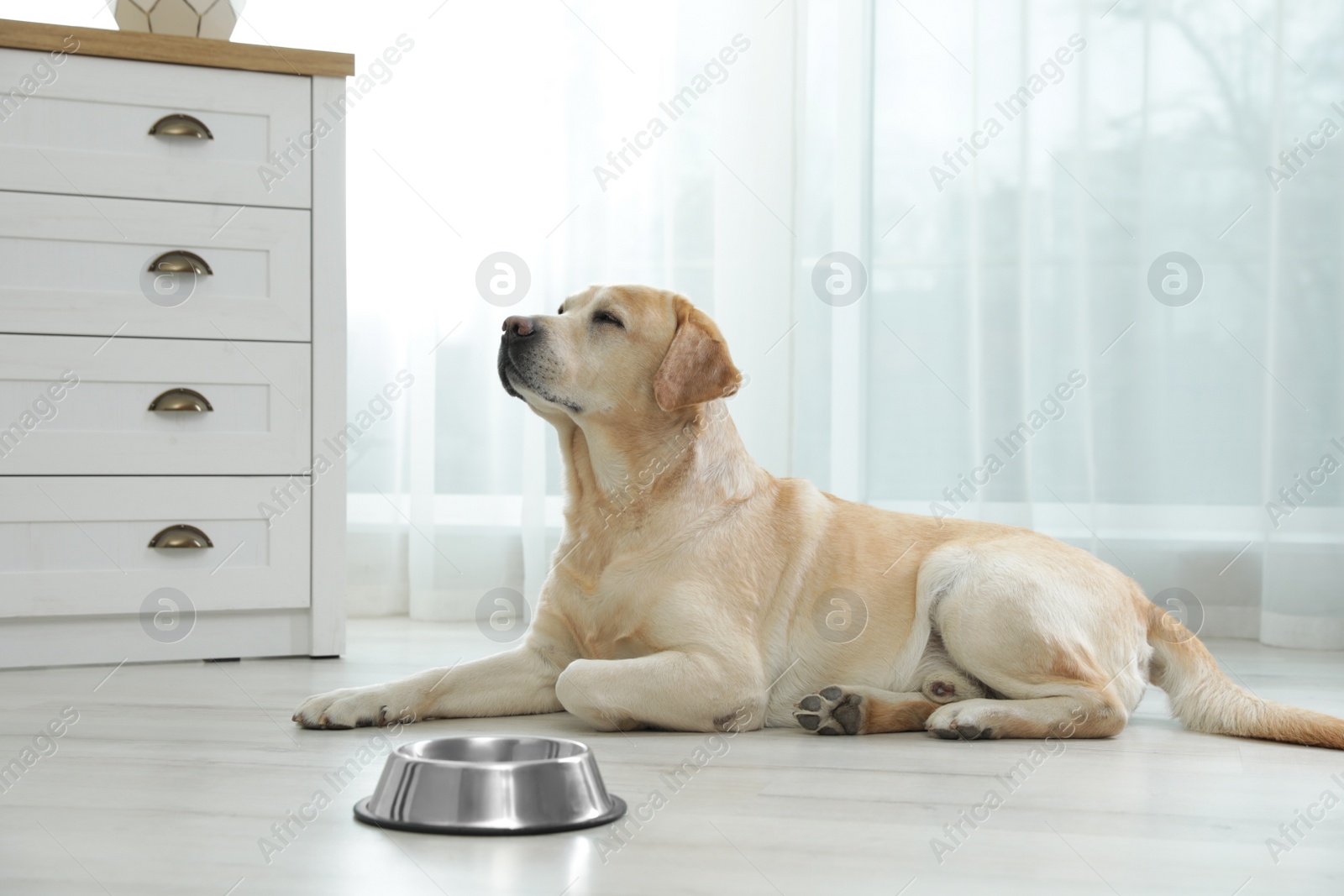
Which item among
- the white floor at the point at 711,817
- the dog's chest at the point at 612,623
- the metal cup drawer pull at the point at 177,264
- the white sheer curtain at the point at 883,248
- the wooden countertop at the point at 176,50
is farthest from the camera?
the white sheer curtain at the point at 883,248

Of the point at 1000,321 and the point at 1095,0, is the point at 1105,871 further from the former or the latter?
the point at 1095,0

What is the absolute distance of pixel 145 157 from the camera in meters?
2.95

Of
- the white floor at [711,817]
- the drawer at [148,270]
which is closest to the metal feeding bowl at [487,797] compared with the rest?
the white floor at [711,817]

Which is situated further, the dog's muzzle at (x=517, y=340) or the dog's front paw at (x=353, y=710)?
the dog's muzzle at (x=517, y=340)

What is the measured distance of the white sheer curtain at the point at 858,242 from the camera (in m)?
3.77

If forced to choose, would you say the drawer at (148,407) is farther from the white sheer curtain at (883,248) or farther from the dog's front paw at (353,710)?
the dog's front paw at (353,710)

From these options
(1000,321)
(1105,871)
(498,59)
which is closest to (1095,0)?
(1000,321)

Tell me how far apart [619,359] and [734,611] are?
53cm

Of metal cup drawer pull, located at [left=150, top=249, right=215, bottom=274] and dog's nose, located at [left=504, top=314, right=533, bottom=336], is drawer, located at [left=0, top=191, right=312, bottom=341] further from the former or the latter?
dog's nose, located at [left=504, top=314, right=533, bottom=336]

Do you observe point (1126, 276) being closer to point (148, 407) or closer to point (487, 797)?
point (148, 407)

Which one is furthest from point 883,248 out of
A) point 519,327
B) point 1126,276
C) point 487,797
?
point 487,797

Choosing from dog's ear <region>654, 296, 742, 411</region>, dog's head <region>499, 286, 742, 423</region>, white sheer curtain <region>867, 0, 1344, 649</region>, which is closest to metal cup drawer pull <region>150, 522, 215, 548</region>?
dog's head <region>499, 286, 742, 423</region>

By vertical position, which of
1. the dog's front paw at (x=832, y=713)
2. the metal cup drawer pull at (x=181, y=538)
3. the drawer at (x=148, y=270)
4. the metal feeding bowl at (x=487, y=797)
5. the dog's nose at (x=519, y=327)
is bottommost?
the dog's front paw at (x=832, y=713)

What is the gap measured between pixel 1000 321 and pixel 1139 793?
2.30 metres
